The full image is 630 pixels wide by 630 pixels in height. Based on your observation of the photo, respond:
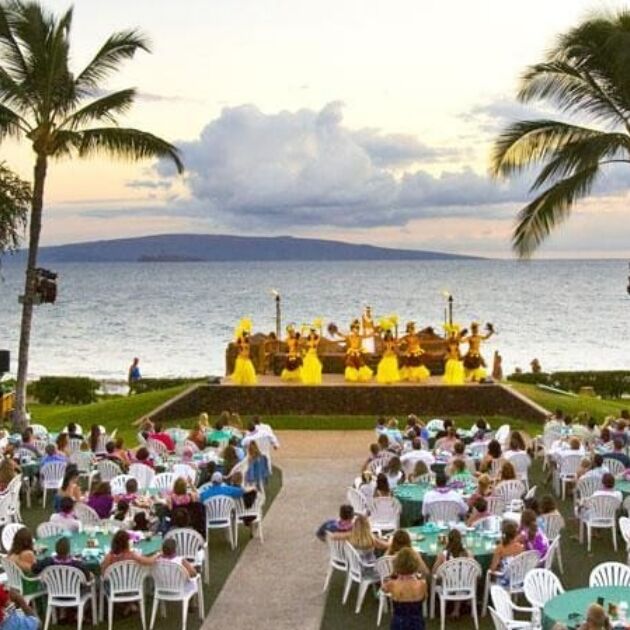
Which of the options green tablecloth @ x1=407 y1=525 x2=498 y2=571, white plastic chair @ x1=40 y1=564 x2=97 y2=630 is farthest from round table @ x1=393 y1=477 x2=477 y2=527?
white plastic chair @ x1=40 y1=564 x2=97 y2=630

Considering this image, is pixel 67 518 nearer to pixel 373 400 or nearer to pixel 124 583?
pixel 124 583

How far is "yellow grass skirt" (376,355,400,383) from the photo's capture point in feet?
101

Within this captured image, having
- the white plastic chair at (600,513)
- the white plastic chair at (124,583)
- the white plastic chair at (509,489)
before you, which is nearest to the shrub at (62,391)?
the white plastic chair at (509,489)

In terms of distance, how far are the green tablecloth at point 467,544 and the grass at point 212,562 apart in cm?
269

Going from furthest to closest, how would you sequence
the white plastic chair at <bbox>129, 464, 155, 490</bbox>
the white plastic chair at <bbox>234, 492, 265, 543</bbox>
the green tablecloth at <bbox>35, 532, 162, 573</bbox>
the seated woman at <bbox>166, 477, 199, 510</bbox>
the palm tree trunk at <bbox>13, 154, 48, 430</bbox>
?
the palm tree trunk at <bbox>13, 154, 48, 430</bbox>
the white plastic chair at <bbox>129, 464, 155, 490</bbox>
the white plastic chair at <bbox>234, 492, 265, 543</bbox>
the seated woman at <bbox>166, 477, 199, 510</bbox>
the green tablecloth at <bbox>35, 532, 162, 573</bbox>

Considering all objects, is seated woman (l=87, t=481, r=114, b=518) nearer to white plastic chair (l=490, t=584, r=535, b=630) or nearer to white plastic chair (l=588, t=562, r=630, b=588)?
→ white plastic chair (l=490, t=584, r=535, b=630)

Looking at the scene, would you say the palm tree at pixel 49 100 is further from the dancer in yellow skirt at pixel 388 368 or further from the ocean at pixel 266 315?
the ocean at pixel 266 315

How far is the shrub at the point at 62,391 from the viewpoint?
3788 cm

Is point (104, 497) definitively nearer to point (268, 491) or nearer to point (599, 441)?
point (268, 491)

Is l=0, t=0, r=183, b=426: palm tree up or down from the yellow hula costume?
up

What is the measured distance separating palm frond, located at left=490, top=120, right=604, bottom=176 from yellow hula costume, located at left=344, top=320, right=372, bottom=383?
10496mm

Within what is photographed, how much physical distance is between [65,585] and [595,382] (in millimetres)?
29494

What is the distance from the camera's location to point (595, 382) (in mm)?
38781

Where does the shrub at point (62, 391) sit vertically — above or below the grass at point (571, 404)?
below
